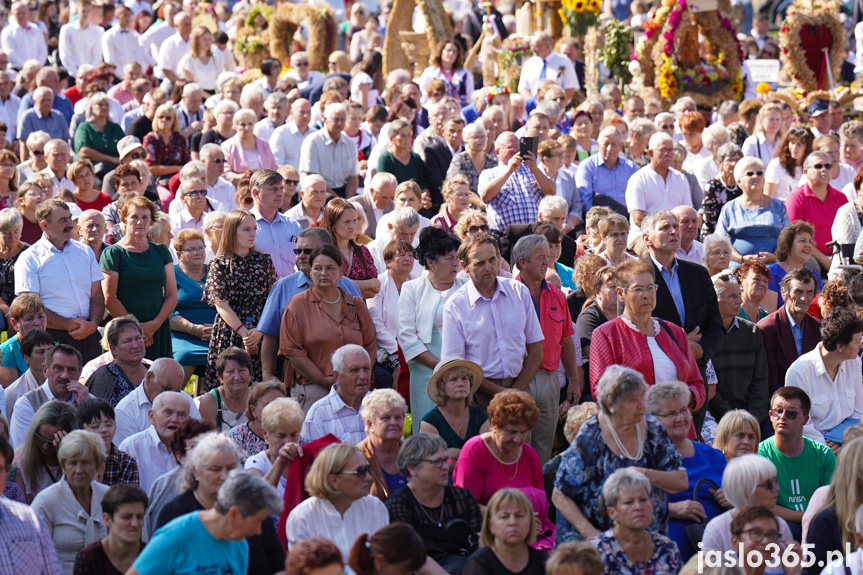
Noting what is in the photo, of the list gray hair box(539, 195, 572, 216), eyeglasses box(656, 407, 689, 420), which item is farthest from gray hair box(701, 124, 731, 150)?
eyeglasses box(656, 407, 689, 420)

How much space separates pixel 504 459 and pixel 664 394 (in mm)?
910

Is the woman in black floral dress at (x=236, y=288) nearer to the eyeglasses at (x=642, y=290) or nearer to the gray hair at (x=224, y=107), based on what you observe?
the eyeglasses at (x=642, y=290)

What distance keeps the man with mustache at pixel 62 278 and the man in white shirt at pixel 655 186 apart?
446 cm

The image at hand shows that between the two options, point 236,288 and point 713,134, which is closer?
point 236,288

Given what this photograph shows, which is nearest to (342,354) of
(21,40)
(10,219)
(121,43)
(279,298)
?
(279,298)

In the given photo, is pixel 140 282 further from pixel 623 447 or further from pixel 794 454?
pixel 794 454

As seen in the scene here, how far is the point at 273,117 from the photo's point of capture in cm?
1292

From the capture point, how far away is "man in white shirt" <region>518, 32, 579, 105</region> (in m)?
16.1

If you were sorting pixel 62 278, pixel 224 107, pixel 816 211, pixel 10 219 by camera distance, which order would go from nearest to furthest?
pixel 62 278 < pixel 10 219 < pixel 816 211 < pixel 224 107

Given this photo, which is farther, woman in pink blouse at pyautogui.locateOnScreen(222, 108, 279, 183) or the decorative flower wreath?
the decorative flower wreath

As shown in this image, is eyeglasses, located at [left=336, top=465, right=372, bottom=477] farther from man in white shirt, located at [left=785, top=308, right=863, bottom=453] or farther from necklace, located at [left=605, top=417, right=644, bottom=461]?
man in white shirt, located at [left=785, top=308, right=863, bottom=453]

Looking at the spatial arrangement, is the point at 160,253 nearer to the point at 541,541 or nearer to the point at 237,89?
the point at 541,541

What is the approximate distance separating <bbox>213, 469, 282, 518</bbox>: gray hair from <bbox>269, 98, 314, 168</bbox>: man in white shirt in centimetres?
772

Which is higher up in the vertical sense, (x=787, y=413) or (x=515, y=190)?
(x=515, y=190)
